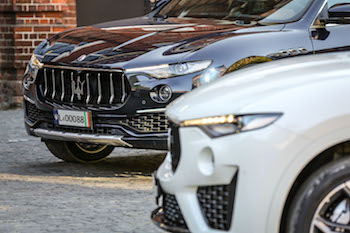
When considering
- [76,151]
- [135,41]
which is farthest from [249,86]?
[76,151]

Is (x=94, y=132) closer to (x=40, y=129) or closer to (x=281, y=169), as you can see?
(x=40, y=129)

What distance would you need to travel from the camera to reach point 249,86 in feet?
14.1

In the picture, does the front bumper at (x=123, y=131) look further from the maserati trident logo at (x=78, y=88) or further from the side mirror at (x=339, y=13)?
the side mirror at (x=339, y=13)

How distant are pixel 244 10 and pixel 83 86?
Answer: 1706 mm

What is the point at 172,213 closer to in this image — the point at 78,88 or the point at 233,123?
the point at 233,123

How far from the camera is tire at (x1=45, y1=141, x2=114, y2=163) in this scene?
8.43 metres

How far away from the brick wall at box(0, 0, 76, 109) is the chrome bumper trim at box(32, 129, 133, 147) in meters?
6.04

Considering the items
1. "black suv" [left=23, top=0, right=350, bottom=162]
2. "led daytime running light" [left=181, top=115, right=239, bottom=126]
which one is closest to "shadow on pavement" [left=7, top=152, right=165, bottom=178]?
"black suv" [left=23, top=0, right=350, bottom=162]

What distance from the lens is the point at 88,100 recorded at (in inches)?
293

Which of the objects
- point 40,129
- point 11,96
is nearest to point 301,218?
point 40,129

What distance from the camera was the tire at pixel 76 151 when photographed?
843 centimetres

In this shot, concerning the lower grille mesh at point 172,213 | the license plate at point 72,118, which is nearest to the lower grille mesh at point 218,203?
the lower grille mesh at point 172,213

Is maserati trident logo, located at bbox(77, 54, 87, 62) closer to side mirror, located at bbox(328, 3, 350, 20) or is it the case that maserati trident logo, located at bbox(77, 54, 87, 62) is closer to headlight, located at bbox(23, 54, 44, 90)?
headlight, located at bbox(23, 54, 44, 90)

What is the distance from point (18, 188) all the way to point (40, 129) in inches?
31.2
